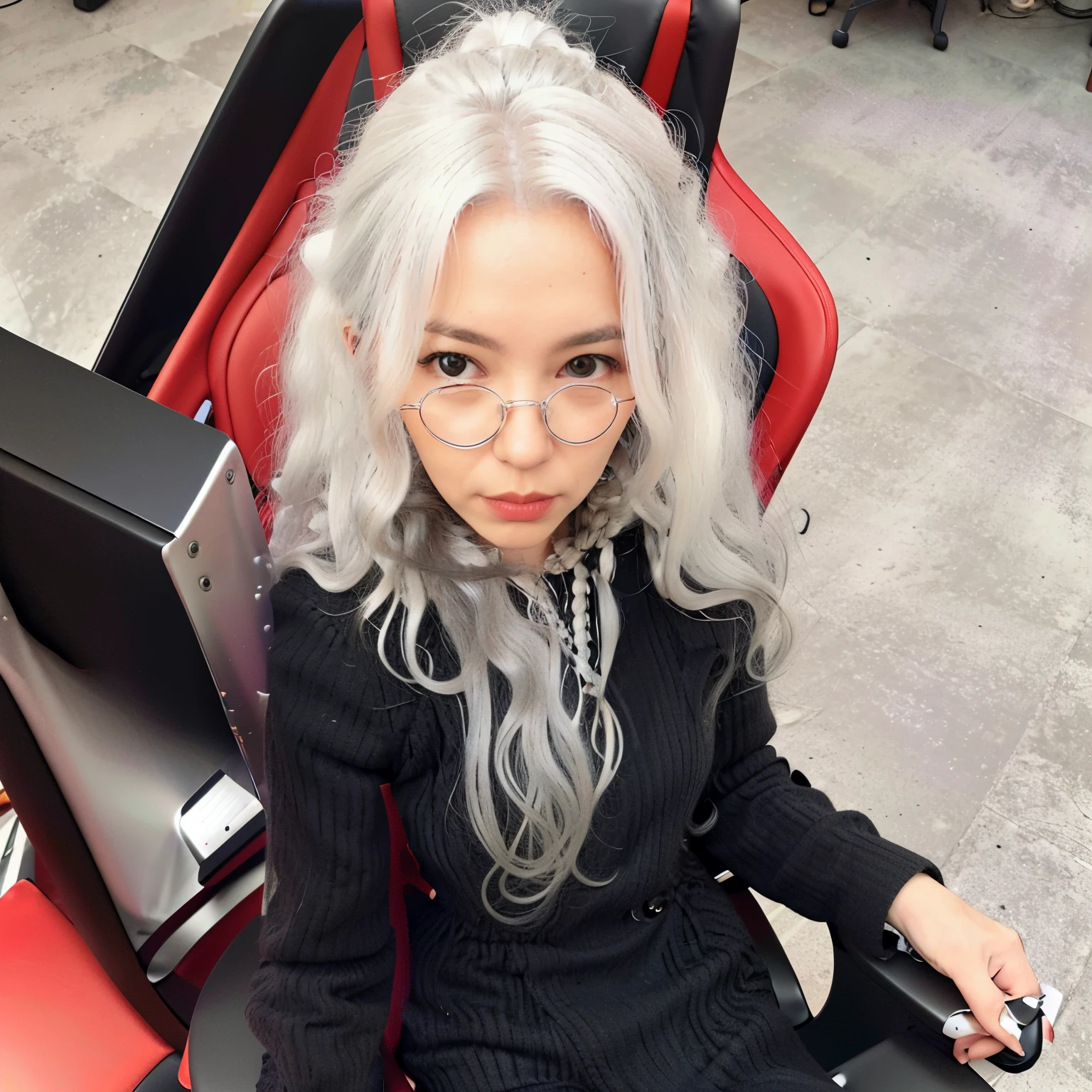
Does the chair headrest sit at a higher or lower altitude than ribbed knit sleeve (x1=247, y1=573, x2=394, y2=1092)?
higher

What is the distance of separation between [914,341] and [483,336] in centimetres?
205

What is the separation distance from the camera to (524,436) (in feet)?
2.28

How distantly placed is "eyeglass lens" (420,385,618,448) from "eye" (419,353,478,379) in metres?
0.01

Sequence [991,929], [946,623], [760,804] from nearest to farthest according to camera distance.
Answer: [991,929] < [760,804] < [946,623]

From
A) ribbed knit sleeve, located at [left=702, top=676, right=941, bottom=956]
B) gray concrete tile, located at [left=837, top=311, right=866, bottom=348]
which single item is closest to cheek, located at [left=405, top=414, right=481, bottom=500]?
ribbed knit sleeve, located at [left=702, top=676, right=941, bottom=956]

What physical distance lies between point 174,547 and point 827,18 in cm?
355

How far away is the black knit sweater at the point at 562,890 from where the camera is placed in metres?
0.79

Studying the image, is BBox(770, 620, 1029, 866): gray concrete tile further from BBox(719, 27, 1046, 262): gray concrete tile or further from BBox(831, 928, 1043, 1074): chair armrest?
BBox(719, 27, 1046, 262): gray concrete tile

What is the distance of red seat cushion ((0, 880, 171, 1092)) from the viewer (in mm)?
894

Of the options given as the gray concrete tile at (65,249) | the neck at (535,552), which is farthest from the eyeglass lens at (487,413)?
the gray concrete tile at (65,249)

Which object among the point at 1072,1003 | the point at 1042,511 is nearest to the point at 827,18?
the point at 1042,511

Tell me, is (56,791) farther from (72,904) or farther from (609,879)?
(609,879)

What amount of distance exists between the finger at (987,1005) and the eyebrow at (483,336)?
57 centimetres

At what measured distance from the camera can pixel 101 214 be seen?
8.73 feet
